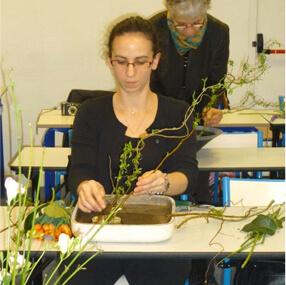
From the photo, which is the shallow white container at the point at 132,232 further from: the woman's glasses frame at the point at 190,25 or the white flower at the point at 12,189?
the woman's glasses frame at the point at 190,25

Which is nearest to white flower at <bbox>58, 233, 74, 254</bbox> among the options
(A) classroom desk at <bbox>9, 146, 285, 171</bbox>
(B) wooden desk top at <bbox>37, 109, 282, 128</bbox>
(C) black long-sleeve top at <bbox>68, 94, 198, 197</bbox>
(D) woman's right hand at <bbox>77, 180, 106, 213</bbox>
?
(D) woman's right hand at <bbox>77, 180, 106, 213</bbox>

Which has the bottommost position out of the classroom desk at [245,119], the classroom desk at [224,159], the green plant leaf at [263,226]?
the green plant leaf at [263,226]

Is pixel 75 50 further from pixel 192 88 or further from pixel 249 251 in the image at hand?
pixel 249 251

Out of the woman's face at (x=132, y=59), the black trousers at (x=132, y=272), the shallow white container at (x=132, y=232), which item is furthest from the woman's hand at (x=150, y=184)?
the woman's face at (x=132, y=59)

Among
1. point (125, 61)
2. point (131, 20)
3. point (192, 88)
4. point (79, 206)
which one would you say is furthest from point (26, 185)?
point (192, 88)

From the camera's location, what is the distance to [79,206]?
1.53 meters

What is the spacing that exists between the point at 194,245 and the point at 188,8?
56.8 inches

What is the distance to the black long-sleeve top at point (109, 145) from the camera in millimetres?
1896

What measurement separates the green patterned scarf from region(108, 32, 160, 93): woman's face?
3.00 feet

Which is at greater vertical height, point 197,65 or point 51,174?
point 197,65

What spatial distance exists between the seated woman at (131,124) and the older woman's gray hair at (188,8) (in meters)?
0.71

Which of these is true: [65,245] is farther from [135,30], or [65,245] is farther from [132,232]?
[135,30]

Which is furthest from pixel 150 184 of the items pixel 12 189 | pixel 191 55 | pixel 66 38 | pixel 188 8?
pixel 66 38

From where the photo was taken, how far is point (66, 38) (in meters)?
4.39
